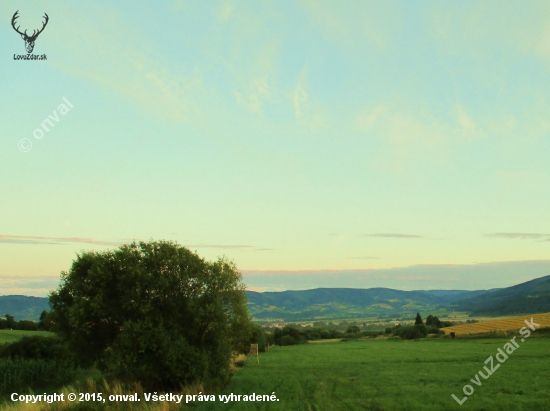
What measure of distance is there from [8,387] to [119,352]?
16.6 m

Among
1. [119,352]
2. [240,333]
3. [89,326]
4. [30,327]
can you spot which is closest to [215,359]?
[240,333]

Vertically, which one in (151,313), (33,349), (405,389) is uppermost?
(151,313)

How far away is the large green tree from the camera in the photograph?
26172 mm

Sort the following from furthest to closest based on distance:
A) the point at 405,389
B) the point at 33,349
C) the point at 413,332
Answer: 1. the point at 413,332
2. the point at 33,349
3. the point at 405,389

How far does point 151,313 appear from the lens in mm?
27453

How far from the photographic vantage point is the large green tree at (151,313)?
26.2m

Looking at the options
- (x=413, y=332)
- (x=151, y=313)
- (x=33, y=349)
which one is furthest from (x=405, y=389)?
(x=413, y=332)

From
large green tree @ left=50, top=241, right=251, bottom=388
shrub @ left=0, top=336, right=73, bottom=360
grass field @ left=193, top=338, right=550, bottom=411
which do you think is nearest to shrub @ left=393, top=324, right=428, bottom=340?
grass field @ left=193, top=338, right=550, bottom=411

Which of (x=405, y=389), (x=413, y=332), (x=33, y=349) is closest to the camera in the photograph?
(x=405, y=389)

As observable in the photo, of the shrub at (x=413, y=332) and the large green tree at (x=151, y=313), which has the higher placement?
the large green tree at (x=151, y=313)

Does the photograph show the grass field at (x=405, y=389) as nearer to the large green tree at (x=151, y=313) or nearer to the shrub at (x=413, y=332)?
the large green tree at (x=151, y=313)

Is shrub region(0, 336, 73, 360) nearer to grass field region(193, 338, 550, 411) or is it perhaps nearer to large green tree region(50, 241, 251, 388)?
large green tree region(50, 241, 251, 388)

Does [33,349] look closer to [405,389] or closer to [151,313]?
[151,313]

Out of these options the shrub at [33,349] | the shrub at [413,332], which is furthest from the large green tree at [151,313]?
the shrub at [413,332]
